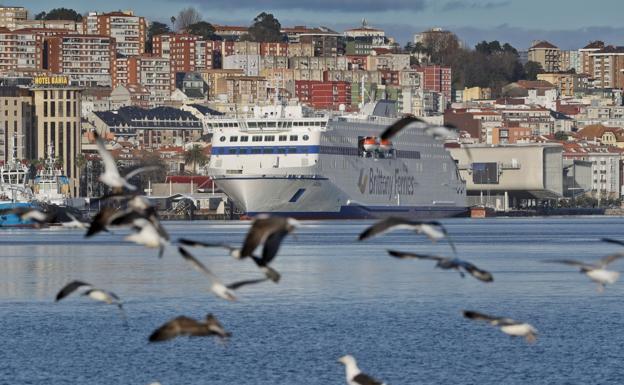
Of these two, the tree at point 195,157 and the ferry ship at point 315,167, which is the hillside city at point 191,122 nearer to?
the tree at point 195,157

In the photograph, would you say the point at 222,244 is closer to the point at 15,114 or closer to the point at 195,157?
the point at 195,157

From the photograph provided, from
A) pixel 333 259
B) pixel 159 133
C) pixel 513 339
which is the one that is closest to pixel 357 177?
pixel 333 259

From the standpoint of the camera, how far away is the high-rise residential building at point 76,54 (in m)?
195

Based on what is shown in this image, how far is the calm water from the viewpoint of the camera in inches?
824

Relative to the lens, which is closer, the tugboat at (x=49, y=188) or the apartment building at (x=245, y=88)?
the tugboat at (x=49, y=188)

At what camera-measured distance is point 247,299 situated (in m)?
32.6

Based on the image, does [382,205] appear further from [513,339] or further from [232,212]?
[513,339]

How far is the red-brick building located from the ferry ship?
85.1m

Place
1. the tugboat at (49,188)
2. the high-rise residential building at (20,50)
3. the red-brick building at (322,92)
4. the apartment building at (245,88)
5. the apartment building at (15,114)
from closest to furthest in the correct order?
the tugboat at (49,188) → the apartment building at (15,114) → the red-brick building at (322,92) → the apartment building at (245,88) → the high-rise residential building at (20,50)

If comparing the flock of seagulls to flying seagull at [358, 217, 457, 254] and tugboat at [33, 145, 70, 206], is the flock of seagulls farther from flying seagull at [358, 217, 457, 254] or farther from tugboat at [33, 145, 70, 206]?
tugboat at [33, 145, 70, 206]

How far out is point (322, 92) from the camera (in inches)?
7357

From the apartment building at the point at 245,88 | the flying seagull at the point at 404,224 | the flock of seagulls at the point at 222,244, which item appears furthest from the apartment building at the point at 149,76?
the flying seagull at the point at 404,224

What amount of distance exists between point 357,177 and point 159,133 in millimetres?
79347

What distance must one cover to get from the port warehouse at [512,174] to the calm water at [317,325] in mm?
73697
